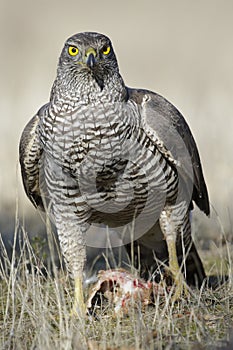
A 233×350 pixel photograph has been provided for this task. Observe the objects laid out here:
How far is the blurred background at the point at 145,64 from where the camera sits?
787cm

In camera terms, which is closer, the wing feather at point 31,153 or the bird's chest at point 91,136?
the bird's chest at point 91,136

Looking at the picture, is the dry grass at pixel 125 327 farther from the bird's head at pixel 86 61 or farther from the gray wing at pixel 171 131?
the bird's head at pixel 86 61

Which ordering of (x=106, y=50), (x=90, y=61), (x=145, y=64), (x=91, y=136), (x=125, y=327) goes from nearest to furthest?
(x=125, y=327), (x=90, y=61), (x=91, y=136), (x=106, y=50), (x=145, y=64)

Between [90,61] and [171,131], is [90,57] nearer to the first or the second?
[90,61]

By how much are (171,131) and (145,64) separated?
9.89 metres

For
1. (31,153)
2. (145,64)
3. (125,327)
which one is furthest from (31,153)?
(145,64)

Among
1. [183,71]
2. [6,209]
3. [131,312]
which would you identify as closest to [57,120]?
[131,312]

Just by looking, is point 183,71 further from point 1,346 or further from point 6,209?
point 1,346

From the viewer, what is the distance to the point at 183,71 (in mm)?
13750

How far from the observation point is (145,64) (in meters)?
14.6

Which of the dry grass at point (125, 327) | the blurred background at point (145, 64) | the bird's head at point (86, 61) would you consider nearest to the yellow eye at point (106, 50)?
the bird's head at point (86, 61)

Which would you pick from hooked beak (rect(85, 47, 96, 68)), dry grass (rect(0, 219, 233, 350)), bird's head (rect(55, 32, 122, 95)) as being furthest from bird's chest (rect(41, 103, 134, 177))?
dry grass (rect(0, 219, 233, 350))

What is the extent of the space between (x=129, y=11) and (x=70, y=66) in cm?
1691

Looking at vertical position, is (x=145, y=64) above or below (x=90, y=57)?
below
